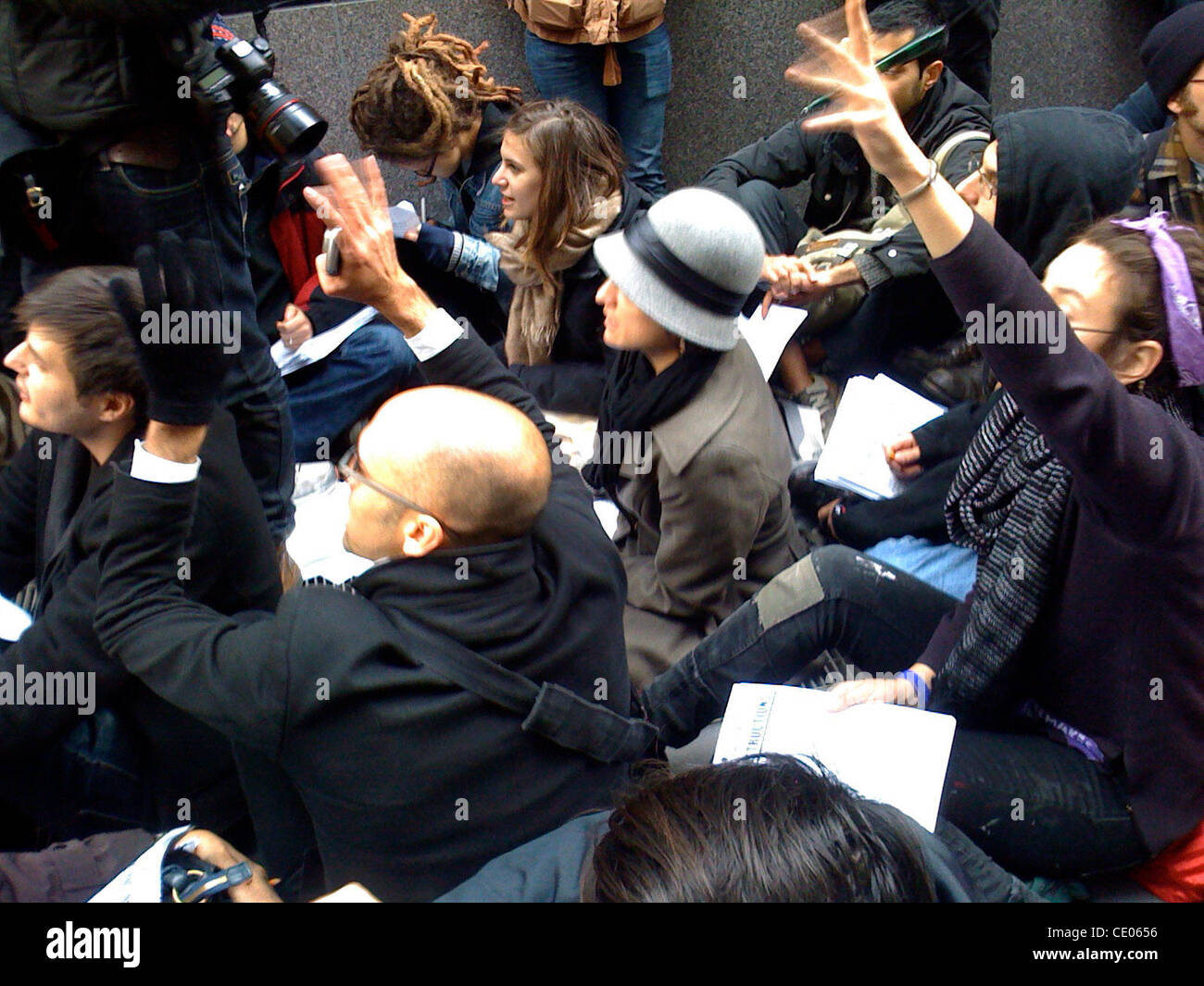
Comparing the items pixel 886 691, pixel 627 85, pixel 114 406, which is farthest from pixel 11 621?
pixel 627 85

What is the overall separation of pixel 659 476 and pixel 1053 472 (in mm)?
768

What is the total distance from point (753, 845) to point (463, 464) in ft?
2.16

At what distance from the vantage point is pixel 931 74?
290cm

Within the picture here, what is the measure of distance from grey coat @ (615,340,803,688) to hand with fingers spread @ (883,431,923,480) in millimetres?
275

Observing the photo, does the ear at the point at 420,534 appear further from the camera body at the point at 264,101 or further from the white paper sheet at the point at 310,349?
the white paper sheet at the point at 310,349

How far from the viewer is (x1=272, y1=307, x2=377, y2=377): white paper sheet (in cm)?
310

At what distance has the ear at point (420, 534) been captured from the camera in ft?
4.79

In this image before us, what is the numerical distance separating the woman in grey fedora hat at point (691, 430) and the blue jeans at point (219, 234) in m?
0.79

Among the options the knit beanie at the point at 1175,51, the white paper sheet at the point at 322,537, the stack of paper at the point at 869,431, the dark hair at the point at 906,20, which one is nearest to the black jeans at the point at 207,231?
the white paper sheet at the point at 322,537

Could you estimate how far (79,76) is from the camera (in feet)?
6.57

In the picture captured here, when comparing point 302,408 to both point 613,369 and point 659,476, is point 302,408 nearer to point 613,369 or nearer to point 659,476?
point 613,369

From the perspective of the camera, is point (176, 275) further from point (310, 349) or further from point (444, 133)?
point (444, 133)

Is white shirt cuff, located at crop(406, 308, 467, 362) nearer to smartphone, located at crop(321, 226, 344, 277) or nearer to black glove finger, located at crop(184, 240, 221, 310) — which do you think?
smartphone, located at crop(321, 226, 344, 277)
